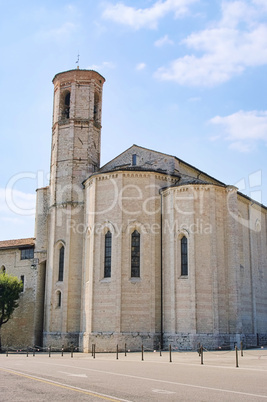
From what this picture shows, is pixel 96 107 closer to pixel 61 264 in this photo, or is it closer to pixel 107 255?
pixel 61 264

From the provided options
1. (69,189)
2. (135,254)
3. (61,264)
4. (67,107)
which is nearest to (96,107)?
(67,107)

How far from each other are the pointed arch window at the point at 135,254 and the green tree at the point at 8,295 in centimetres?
1073

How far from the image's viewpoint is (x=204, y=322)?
2748 centimetres

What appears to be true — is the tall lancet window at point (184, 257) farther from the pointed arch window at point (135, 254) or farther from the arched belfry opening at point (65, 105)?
the arched belfry opening at point (65, 105)

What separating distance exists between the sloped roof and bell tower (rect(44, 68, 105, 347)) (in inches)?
130

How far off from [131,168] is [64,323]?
39.4 ft

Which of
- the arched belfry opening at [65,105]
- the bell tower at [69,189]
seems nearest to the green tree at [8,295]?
the bell tower at [69,189]

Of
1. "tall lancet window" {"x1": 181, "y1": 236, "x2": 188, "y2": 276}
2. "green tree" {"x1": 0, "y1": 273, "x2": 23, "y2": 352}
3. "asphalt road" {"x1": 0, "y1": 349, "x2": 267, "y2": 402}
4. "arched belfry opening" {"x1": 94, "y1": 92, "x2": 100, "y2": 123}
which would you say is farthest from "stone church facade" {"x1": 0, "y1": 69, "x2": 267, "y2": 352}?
"asphalt road" {"x1": 0, "y1": 349, "x2": 267, "y2": 402}

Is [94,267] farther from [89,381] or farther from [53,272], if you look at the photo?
[89,381]

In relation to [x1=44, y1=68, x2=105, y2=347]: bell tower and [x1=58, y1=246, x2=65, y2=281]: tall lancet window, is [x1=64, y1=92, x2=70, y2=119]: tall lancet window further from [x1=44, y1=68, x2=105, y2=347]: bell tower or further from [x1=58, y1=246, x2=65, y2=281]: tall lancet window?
[x1=58, y1=246, x2=65, y2=281]: tall lancet window

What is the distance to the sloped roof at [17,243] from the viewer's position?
3853 cm

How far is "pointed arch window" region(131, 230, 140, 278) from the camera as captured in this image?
98.6 ft

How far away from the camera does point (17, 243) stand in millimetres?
39688

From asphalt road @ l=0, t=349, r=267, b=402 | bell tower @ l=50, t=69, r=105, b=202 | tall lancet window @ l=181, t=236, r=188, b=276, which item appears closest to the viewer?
asphalt road @ l=0, t=349, r=267, b=402
